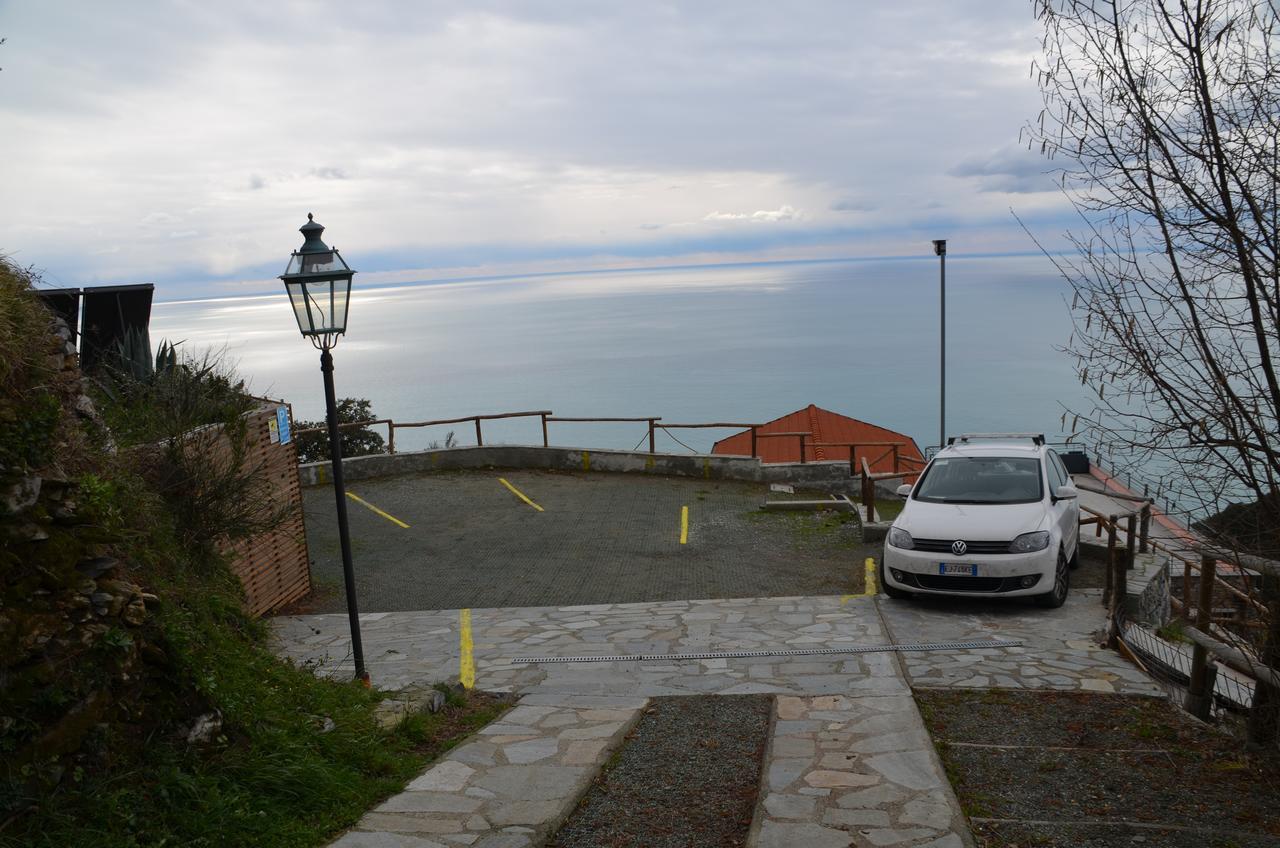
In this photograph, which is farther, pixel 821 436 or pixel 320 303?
pixel 821 436

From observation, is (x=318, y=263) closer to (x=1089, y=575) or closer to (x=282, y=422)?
(x=282, y=422)

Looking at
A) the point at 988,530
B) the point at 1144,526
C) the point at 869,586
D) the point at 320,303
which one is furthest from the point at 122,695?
the point at 1144,526

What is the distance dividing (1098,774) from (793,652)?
3608mm

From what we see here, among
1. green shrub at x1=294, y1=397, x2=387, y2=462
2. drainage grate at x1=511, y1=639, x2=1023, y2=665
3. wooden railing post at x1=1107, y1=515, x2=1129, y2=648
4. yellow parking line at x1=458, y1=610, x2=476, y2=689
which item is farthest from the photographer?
green shrub at x1=294, y1=397, x2=387, y2=462

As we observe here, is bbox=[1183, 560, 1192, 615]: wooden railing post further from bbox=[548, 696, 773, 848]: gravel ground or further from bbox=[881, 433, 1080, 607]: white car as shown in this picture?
bbox=[548, 696, 773, 848]: gravel ground

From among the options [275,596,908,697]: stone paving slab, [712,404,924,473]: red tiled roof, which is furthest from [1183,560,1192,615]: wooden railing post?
[712,404,924,473]: red tiled roof

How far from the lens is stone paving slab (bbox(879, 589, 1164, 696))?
7.52 m

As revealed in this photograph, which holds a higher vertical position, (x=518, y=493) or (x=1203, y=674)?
(x=1203, y=674)

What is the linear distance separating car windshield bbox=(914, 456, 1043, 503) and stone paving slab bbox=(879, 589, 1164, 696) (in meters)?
1.17

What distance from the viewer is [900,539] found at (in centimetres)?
1030

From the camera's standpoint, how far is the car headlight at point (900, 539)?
10211mm

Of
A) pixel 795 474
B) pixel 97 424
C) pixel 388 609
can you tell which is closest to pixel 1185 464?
pixel 97 424

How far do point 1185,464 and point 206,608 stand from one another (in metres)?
5.88

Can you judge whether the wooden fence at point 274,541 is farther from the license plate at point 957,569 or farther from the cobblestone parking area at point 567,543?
the license plate at point 957,569
